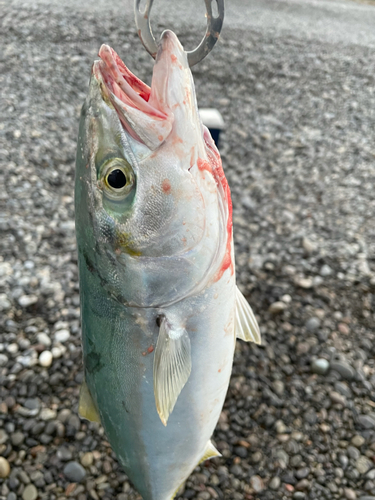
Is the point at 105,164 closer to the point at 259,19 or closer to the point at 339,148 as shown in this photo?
the point at 339,148

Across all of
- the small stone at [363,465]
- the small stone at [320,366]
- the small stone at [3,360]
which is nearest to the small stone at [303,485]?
the small stone at [363,465]

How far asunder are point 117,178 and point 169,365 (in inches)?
20.1

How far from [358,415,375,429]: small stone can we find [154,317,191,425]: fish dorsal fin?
68.4 inches

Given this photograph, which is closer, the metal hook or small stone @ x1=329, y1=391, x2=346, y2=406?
the metal hook

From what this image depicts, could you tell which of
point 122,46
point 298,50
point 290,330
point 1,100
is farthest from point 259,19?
point 290,330

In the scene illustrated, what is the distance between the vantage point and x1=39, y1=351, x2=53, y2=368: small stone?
274 centimetres

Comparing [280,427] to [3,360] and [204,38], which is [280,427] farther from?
[204,38]

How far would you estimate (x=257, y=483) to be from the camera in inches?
90.6

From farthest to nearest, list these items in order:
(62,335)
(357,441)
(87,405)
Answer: (62,335)
(357,441)
(87,405)

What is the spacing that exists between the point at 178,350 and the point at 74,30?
6.87m

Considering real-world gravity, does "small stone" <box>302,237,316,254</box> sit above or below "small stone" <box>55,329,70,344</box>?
above

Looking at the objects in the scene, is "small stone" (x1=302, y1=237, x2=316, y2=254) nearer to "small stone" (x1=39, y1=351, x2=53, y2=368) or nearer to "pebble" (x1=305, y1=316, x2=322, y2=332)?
"pebble" (x1=305, y1=316, x2=322, y2=332)

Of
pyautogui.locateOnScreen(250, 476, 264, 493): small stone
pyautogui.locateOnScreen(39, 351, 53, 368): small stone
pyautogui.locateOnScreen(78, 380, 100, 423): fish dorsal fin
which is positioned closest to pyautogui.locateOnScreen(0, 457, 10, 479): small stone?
pyautogui.locateOnScreen(39, 351, 53, 368): small stone

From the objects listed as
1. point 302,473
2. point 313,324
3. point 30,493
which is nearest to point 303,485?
point 302,473
